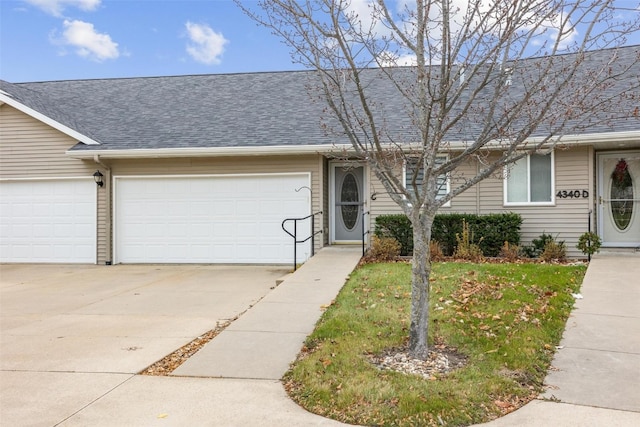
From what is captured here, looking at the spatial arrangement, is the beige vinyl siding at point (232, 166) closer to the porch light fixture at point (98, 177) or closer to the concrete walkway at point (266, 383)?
the porch light fixture at point (98, 177)

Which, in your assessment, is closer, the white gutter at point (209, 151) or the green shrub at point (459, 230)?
the green shrub at point (459, 230)

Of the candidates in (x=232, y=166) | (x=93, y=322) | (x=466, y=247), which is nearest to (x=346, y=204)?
(x=232, y=166)

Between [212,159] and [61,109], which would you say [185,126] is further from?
[61,109]

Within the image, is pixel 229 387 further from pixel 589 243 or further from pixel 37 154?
pixel 37 154

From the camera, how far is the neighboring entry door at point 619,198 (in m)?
10.5

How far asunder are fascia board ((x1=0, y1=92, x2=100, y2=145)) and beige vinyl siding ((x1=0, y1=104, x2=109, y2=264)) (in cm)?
24

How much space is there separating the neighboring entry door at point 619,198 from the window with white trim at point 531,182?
1.28 metres

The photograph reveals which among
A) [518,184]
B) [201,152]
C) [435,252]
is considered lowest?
[435,252]

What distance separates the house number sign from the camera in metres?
10.2

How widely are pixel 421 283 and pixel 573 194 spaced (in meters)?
→ 7.29

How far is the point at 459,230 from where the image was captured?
10227 millimetres

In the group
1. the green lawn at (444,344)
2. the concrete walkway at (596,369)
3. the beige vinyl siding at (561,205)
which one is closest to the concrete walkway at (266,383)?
the concrete walkway at (596,369)

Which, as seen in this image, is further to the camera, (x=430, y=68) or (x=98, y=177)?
(x=98, y=177)

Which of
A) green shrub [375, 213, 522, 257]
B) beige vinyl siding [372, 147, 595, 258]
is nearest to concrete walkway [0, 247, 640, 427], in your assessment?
green shrub [375, 213, 522, 257]
